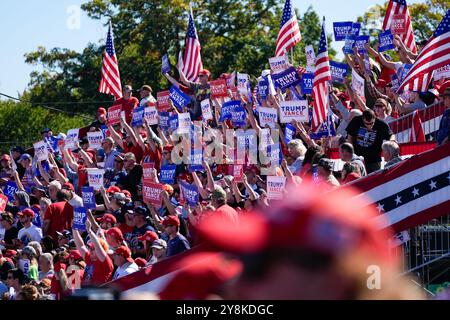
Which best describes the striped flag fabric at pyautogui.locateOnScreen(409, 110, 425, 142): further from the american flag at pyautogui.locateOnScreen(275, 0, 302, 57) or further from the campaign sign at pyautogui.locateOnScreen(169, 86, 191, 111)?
the american flag at pyautogui.locateOnScreen(275, 0, 302, 57)

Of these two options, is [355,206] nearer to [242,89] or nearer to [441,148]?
[441,148]

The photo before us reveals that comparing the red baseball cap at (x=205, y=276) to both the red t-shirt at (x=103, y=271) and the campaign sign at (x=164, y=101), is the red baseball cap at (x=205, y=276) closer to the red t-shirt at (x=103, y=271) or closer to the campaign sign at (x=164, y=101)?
the red t-shirt at (x=103, y=271)

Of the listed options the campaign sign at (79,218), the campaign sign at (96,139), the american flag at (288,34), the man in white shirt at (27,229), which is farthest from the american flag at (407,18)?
the man in white shirt at (27,229)

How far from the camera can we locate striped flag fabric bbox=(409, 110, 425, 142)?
12.7 meters

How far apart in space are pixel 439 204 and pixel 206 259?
698 centimetres

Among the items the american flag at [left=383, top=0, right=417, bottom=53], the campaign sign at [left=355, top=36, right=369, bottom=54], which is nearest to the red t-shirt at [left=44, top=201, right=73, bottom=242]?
the campaign sign at [left=355, top=36, right=369, bottom=54]

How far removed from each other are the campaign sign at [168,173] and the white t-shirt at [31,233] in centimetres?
186

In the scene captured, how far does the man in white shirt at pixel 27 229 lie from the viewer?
14383 mm

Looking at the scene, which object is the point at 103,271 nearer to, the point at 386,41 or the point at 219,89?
the point at 219,89

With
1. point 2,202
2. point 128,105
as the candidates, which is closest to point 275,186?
point 2,202

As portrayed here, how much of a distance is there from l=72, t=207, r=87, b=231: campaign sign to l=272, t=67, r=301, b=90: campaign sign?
3.63 m

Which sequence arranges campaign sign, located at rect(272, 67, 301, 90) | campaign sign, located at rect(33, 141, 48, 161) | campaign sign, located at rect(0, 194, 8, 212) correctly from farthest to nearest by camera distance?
campaign sign, located at rect(33, 141, 48, 161) < campaign sign, located at rect(0, 194, 8, 212) < campaign sign, located at rect(272, 67, 301, 90)

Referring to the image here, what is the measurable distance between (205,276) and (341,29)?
15.0 meters
